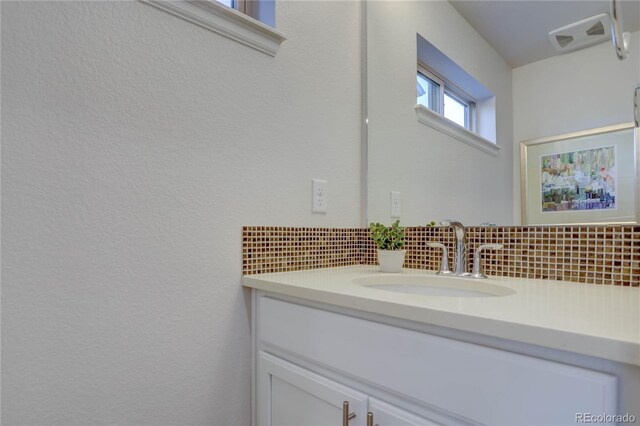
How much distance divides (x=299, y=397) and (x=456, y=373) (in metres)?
0.42

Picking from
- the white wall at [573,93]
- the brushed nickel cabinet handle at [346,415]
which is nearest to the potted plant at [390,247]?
the white wall at [573,93]

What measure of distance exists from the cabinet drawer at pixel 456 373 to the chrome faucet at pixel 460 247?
0.48 meters

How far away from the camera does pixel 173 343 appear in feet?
2.92

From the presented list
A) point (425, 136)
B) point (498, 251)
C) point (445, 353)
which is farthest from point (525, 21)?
point (445, 353)

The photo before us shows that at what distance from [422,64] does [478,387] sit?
1.13m

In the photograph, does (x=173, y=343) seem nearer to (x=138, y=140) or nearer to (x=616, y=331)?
(x=138, y=140)

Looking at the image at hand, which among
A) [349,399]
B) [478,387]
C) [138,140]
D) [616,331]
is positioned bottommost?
[349,399]

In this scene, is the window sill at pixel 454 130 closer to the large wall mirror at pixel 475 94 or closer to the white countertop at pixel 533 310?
the large wall mirror at pixel 475 94

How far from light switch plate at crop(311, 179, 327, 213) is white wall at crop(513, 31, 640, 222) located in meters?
0.59

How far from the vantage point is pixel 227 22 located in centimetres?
99

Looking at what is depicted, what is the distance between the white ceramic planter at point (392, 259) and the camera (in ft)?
3.69

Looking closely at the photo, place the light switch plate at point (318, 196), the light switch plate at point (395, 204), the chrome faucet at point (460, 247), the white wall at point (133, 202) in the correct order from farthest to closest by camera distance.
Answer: the light switch plate at point (395, 204) < the light switch plate at point (318, 196) < the chrome faucet at point (460, 247) < the white wall at point (133, 202)

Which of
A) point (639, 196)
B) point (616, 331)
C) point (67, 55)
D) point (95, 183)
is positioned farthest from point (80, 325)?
point (639, 196)

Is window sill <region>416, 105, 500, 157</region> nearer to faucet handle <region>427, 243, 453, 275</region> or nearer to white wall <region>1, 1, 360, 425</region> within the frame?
faucet handle <region>427, 243, 453, 275</region>
